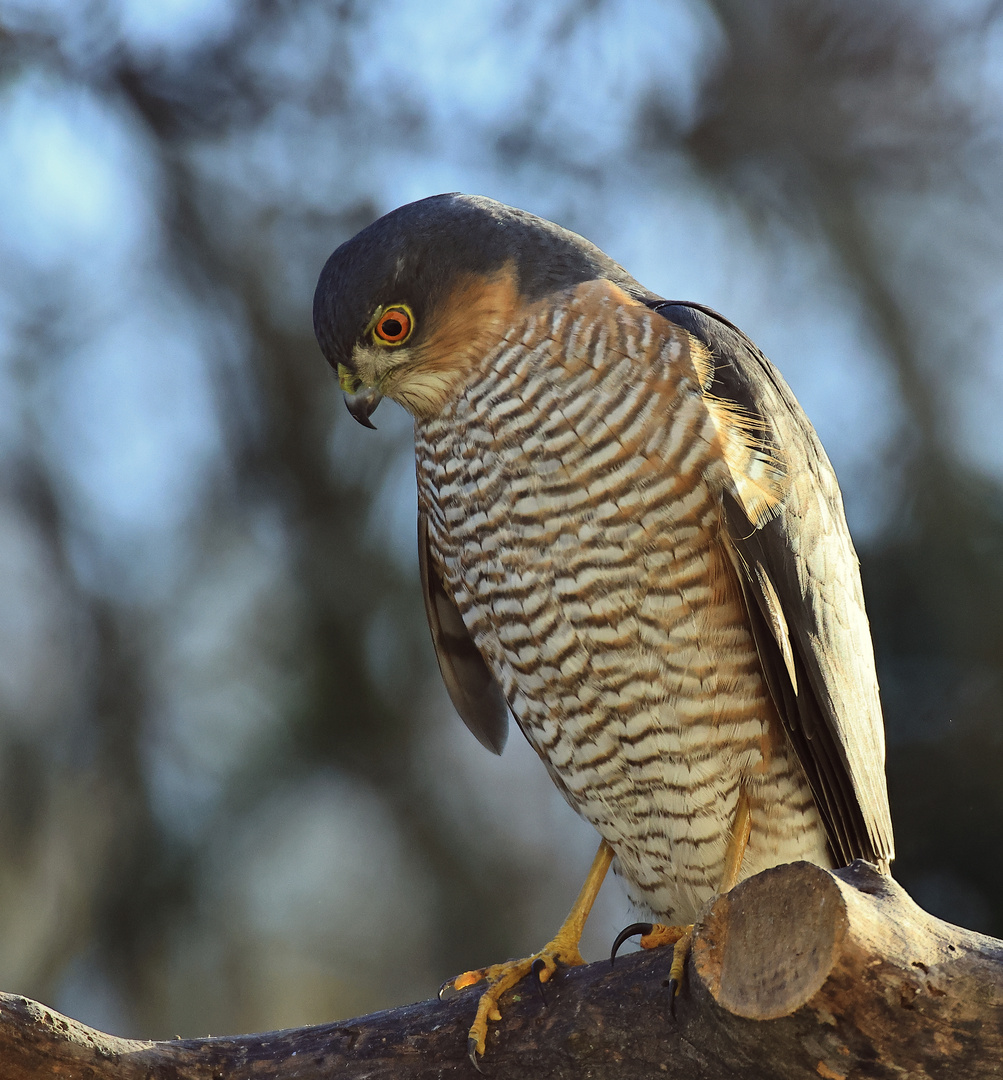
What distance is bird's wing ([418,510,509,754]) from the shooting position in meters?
2.80

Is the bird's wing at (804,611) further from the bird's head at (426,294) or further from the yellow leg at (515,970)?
the yellow leg at (515,970)

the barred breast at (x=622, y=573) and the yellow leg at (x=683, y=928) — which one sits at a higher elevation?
the barred breast at (x=622, y=573)

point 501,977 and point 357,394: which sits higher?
point 357,394

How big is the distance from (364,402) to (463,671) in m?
0.85

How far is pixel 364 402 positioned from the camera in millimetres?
2482

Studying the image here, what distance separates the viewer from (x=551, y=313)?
7.54 ft

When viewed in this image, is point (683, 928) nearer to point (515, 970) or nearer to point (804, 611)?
point (515, 970)

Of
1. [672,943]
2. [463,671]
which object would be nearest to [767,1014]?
[672,943]

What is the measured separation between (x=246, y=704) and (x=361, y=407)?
359 centimetres

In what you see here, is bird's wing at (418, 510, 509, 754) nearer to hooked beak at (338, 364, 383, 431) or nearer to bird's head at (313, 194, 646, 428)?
hooked beak at (338, 364, 383, 431)

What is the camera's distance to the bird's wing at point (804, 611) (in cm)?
216

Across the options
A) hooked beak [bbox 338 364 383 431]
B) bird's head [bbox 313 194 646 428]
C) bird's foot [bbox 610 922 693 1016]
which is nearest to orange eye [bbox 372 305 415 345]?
bird's head [bbox 313 194 646 428]

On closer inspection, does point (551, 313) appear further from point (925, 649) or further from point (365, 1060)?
point (925, 649)

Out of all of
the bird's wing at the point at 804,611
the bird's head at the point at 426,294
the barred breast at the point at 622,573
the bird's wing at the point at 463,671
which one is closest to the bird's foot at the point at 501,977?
the barred breast at the point at 622,573
